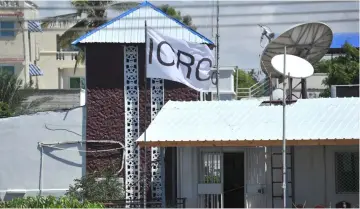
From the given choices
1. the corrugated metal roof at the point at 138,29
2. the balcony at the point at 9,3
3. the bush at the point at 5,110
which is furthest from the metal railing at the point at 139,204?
the balcony at the point at 9,3

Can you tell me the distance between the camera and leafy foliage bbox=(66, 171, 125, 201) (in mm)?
23016

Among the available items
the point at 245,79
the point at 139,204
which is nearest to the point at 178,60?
the point at 139,204

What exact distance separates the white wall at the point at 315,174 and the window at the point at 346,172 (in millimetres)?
113

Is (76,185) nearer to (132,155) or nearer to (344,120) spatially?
(132,155)

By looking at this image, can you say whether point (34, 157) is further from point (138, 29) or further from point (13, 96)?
point (13, 96)

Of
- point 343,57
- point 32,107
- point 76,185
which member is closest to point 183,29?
point 76,185

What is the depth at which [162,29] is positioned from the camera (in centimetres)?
2520

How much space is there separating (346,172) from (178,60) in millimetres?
5519

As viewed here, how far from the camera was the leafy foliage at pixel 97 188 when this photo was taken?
23.0 meters

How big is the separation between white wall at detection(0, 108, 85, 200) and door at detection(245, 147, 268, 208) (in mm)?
5252

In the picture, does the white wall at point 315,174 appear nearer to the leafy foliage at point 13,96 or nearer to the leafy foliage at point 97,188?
the leafy foliage at point 97,188

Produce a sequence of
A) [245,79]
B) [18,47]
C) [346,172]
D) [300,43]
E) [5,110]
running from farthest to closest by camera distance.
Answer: [245,79]
[18,47]
[5,110]
[300,43]
[346,172]

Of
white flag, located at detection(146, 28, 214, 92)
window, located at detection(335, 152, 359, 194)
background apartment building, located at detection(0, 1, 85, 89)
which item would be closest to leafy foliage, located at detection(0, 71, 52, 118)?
background apartment building, located at detection(0, 1, 85, 89)

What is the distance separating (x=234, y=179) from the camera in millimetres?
22719
